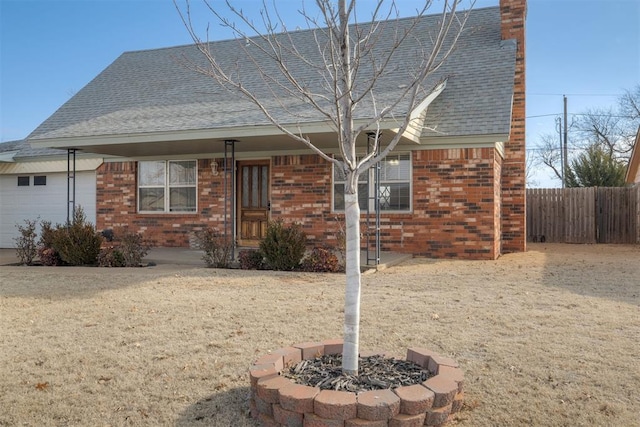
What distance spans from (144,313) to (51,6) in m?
8.68

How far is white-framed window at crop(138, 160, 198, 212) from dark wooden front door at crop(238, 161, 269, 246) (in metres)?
1.37

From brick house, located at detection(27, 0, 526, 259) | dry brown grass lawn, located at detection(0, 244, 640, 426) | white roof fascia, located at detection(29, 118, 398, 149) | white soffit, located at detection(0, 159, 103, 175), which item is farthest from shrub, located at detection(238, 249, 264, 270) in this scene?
white soffit, located at detection(0, 159, 103, 175)

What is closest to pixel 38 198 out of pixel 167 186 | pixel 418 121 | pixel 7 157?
pixel 7 157

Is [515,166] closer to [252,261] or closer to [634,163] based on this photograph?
[252,261]

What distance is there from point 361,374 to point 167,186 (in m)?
11.9

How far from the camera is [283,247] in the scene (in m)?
A: 9.68

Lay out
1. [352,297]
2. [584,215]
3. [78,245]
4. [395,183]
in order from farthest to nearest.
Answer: [584,215] → [395,183] → [78,245] → [352,297]

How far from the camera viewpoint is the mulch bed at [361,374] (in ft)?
10.6

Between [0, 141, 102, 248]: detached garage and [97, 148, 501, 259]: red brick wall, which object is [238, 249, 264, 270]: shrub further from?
[0, 141, 102, 248]: detached garage

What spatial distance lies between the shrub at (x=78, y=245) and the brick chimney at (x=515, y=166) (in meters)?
9.73

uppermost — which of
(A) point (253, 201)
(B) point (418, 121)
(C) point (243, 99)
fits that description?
(C) point (243, 99)

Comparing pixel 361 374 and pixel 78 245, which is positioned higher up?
pixel 78 245

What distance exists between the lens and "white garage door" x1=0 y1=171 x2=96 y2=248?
50.8 ft

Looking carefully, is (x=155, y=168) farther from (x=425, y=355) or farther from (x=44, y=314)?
(x=425, y=355)
